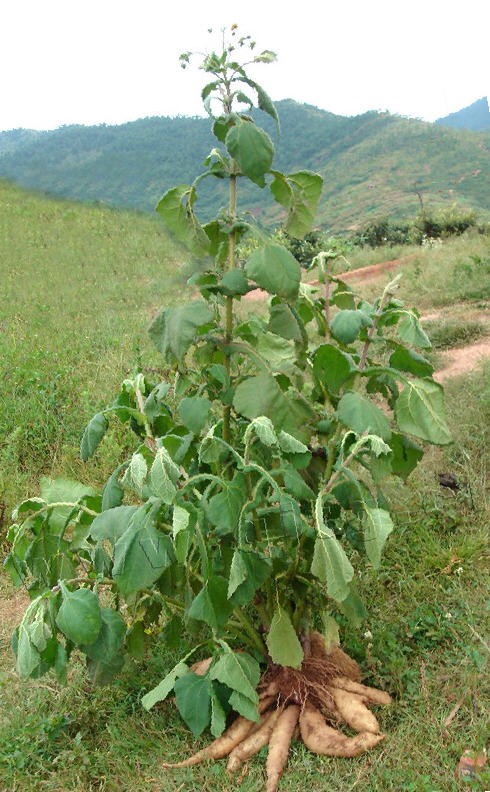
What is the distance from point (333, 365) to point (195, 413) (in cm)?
40

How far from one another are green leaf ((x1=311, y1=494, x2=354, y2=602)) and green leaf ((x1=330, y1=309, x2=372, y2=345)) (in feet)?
1.46

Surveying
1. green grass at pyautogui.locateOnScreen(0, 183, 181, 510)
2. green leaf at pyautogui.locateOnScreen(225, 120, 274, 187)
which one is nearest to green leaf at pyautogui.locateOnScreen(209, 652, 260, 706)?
green grass at pyautogui.locateOnScreen(0, 183, 181, 510)

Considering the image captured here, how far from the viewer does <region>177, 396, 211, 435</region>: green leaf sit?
1.87 meters

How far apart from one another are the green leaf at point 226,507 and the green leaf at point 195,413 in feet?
0.61

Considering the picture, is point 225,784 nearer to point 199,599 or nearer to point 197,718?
point 197,718

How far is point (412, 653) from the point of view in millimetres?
2291

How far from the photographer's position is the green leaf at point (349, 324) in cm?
191

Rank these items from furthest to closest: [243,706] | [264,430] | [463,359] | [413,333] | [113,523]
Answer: [463,359] → [413,333] → [243,706] → [113,523] → [264,430]

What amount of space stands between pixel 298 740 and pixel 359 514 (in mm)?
644

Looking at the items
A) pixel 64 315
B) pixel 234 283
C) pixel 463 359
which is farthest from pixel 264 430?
pixel 64 315

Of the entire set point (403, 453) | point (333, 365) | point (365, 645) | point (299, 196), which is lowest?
point (365, 645)

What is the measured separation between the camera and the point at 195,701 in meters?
1.91

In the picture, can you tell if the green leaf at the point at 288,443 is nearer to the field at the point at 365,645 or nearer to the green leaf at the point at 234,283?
the green leaf at the point at 234,283

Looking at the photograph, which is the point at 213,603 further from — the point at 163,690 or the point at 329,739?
the point at 329,739
